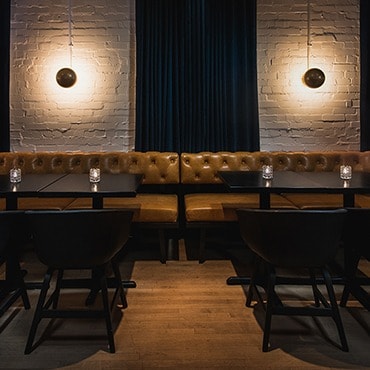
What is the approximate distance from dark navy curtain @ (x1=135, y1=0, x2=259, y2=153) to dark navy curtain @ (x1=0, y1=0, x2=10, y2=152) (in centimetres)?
120

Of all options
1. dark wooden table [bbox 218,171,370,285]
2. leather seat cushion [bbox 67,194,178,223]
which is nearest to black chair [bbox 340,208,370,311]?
dark wooden table [bbox 218,171,370,285]

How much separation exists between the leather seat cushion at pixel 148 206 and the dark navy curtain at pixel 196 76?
0.70 m

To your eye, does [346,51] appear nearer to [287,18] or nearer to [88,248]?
[287,18]

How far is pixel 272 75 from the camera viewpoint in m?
4.37

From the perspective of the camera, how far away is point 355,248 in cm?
251

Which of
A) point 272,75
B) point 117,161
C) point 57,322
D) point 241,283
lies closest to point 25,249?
point 117,161

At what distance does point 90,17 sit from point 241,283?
2.86 metres

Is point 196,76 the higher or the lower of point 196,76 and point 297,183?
the higher

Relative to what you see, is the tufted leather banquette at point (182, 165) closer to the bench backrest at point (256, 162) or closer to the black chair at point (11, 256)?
the bench backrest at point (256, 162)

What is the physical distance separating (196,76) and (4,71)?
5.79 feet

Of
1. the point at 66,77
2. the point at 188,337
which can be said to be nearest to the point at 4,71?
the point at 66,77

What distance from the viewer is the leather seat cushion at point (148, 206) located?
342 cm

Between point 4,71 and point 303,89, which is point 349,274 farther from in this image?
point 4,71

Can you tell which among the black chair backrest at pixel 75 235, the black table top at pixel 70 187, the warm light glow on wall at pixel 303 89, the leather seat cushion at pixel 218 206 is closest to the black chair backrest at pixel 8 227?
the black chair backrest at pixel 75 235
